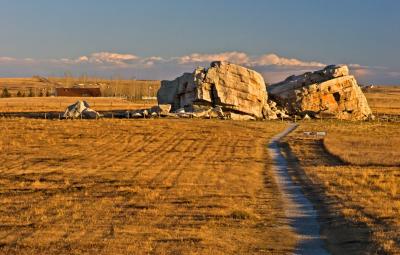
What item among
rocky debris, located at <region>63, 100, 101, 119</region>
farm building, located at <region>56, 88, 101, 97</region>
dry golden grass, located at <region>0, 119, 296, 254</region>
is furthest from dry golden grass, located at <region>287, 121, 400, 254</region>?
farm building, located at <region>56, 88, 101, 97</region>

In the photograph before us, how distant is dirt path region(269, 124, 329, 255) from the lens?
14.2 metres

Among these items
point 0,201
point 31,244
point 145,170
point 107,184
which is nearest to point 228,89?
point 145,170

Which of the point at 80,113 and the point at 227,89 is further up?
the point at 227,89

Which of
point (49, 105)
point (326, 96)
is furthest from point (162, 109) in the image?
point (49, 105)

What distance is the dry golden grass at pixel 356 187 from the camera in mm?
14758

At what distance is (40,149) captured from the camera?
41.9m

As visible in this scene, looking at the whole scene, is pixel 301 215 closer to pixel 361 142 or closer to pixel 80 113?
Result: pixel 361 142

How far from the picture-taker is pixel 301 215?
18.1 meters

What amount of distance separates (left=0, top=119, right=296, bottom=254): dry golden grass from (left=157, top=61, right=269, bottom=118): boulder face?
27787 mm

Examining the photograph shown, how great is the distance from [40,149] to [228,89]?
3623 centimetres

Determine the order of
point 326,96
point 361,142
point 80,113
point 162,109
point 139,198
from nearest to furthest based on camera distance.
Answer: point 139,198
point 361,142
point 80,113
point 162,109
point 326,96

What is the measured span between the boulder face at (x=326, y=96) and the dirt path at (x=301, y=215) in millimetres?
49488

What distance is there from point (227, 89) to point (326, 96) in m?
13.1

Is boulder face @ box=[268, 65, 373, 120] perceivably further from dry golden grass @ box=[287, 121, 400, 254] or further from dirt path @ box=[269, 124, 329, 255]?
dirt path @ box=[269, 124, 329, 255]
